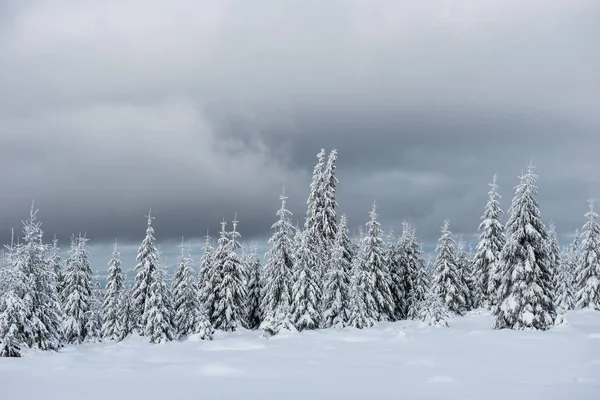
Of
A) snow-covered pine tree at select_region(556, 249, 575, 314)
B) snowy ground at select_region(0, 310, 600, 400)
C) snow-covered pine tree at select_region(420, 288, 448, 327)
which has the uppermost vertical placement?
snow-covered pine tree at select_region(556, 249, 575, 314)

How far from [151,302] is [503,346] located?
25.7m

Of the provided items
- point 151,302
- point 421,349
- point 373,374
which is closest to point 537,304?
point 421,349

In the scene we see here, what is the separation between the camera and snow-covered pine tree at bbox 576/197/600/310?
176 feet

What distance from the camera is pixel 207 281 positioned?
4775cm

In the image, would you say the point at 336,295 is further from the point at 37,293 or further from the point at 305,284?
the point at 37,293

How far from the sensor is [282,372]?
2277 centimetres

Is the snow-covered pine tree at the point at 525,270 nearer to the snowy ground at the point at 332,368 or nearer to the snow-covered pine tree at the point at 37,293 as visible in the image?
the snowy ground at the point at 332,368

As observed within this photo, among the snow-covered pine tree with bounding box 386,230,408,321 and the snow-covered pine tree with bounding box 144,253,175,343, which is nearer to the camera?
the snow-covered pine tree with bounding box 144,253,175,343

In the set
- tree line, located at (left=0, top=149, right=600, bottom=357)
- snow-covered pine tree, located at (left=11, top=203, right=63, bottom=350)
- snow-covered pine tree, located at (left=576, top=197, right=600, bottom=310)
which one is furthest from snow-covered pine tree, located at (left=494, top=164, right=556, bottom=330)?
snow-covered pine tree, located at (left=11, top=203, right=63, bottom=350)

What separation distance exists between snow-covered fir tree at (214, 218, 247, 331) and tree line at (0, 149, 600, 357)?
0.12 metres

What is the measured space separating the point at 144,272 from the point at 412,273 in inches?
1132

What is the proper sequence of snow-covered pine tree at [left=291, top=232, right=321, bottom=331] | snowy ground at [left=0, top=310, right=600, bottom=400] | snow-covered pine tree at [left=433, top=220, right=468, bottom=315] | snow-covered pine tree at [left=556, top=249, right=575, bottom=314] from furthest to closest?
snow-covered pine tree at [left=556, top=249, right=575, bottom=314] < snow-covered pine tree at [left=433, top=220, right=468, bottom=315] < snow-covered pine tree at [left=291, top=232, right=321, bottom=331] < snowy ground at [left=0, top=310, right=600, bottom=400]

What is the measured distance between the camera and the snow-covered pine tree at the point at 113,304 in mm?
45875

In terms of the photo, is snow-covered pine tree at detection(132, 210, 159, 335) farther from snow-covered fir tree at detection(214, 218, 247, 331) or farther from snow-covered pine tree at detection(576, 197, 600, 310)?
snow-covered pine tree at detection(576, 197, 600, 310)
